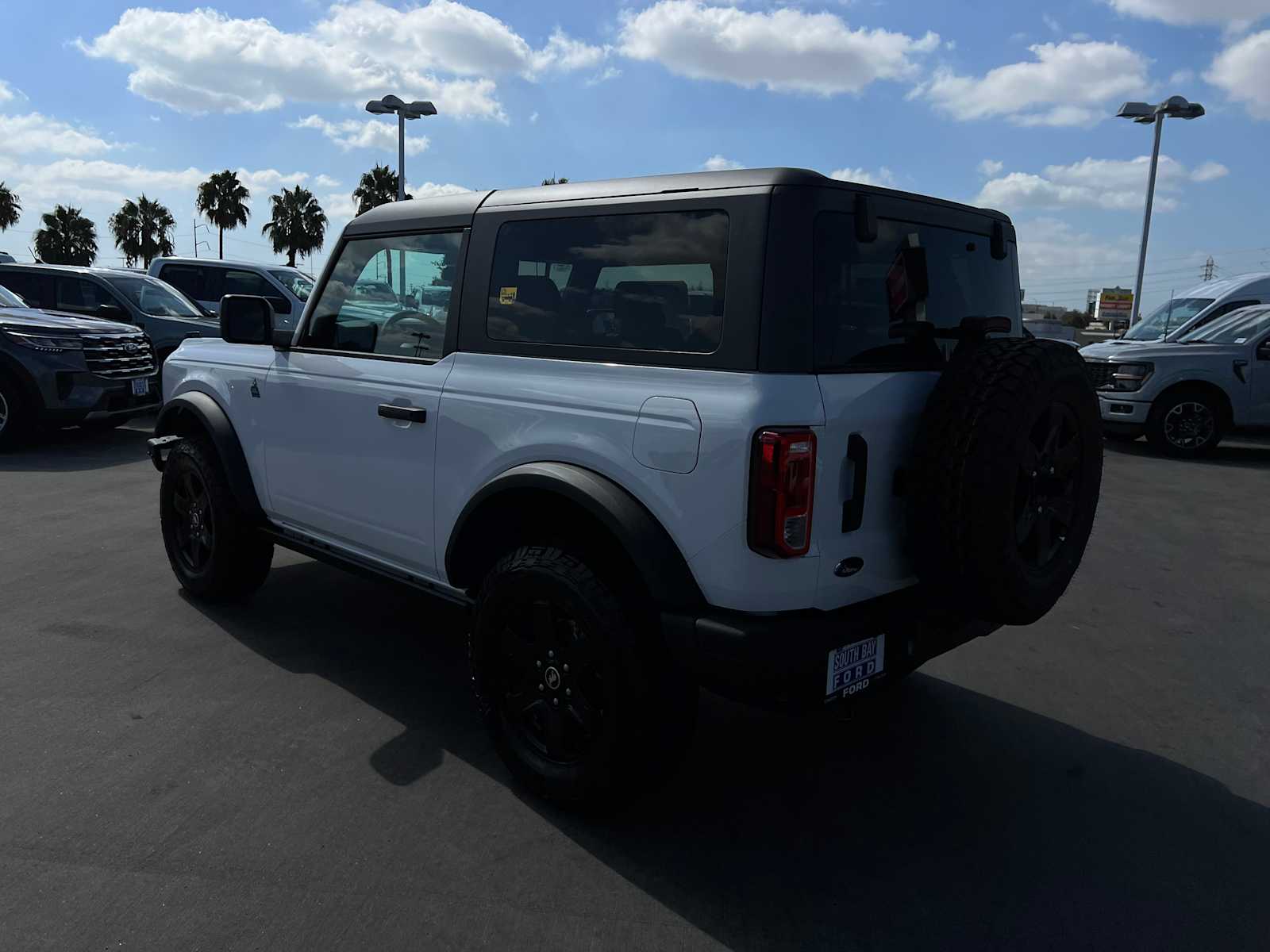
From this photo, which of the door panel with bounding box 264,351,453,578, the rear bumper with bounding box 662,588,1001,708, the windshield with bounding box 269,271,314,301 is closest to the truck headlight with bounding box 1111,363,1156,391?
the rear bumper with bounding box 662,588,1001,708

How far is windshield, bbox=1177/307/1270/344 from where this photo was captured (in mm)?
10789

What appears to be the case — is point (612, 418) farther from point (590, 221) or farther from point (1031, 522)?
point (1031, 522)

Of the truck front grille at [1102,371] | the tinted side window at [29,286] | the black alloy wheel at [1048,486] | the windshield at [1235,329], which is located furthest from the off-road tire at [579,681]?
the tinted side window at [29,286]

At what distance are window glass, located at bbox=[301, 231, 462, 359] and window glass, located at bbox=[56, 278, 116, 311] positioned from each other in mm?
9696

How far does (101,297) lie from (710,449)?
1200cm

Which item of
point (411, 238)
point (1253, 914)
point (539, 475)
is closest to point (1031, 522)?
point (1253, 914)

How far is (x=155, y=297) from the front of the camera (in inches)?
486

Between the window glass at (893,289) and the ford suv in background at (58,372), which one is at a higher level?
the window glass at (893,289)

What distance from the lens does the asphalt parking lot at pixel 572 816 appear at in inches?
Result: 98.4

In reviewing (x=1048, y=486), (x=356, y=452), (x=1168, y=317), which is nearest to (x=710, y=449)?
(x=1048, y=486)

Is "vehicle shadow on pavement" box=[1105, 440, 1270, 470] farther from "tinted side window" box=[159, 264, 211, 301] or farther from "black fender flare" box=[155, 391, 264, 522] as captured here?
"tinted side window" box=[159, 264, 211, 301]

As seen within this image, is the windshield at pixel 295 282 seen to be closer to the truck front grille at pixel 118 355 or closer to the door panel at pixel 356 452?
the truck front grille at pixel 118 355

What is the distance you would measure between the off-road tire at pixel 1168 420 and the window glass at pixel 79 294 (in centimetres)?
1276

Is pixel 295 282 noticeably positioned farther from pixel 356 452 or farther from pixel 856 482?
pixel 856 482
